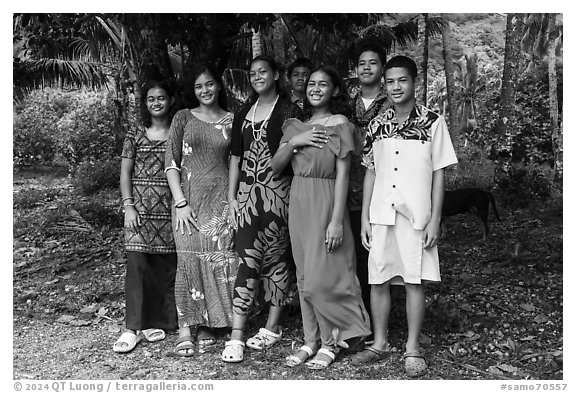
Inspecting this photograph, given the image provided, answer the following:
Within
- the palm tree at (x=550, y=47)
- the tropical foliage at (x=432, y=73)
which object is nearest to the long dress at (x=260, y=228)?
the tropical foliage at (x=432, y=73)

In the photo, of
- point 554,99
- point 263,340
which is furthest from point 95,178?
point 554,99

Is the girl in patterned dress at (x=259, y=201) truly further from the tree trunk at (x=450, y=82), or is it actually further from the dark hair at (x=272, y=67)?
the tree trunk at (x=450, y=82)

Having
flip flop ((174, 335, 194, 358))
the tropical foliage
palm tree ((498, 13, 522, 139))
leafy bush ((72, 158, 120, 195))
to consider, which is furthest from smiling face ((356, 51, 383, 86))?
leafy bush ((72, 158, 120, 195))

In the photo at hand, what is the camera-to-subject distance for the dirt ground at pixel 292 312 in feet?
13.1

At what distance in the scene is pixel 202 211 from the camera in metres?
4.21

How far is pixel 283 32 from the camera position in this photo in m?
9.50

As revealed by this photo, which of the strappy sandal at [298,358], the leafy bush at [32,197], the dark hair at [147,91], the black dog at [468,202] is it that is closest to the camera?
the strappy sandal at [298,358]

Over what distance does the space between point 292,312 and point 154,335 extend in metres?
1.02

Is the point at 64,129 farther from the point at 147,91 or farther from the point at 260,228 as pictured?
the point at 260,228

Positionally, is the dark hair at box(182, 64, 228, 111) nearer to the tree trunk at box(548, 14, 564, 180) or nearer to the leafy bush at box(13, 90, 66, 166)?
the tree trunk at box(548, 14, 564, 180)

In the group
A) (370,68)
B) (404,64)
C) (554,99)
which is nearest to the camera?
(404,64)

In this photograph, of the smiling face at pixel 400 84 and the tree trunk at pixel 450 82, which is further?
the tree trunk at pixel 450 82

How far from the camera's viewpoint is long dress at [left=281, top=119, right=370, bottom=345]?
3812 millimetres
